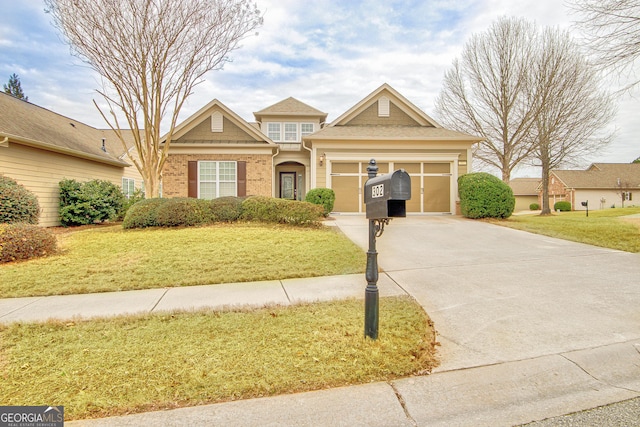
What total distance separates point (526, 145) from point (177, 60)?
19.9 metres

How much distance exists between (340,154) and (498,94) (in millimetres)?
11862

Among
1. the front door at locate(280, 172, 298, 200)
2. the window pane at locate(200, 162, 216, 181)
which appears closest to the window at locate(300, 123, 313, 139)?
the front door at locate(280, 172, 298, 200)

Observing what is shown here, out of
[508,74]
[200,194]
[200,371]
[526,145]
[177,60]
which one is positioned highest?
[508,74]

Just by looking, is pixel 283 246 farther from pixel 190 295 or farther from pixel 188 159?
pixel 188 159

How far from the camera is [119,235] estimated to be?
962 cm

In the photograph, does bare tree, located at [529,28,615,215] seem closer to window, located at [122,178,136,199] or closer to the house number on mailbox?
the house number on mailbox

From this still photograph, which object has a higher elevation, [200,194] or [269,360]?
[200,194]

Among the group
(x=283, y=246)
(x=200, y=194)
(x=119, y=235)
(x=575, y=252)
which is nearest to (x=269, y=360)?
(x=283, y=246)

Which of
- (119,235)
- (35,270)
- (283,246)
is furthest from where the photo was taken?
(119,235)

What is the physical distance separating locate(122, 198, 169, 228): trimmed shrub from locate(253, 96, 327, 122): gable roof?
28.4 feet

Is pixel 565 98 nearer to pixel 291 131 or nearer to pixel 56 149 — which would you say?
pixel 291 131

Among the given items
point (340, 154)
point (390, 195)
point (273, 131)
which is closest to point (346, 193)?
point (340, 154)

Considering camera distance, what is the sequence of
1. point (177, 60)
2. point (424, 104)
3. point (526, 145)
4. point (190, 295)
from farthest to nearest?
point (424, 104) → point (526, 145) → point (177, 60) → point (190, 295)

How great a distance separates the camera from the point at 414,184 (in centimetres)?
1507
